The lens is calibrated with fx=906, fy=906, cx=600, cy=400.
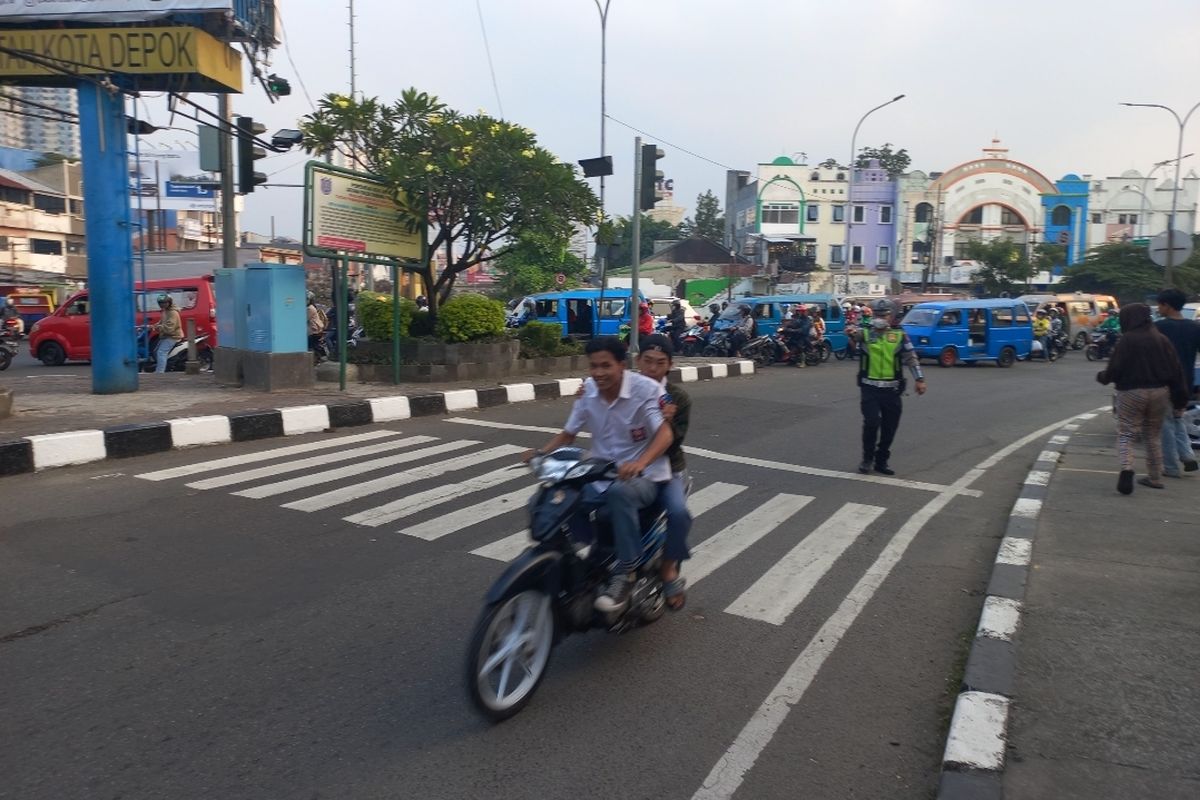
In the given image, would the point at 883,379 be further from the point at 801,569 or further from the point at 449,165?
the point at 449,165

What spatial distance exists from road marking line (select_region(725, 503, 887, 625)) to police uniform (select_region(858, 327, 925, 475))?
5.26 ft

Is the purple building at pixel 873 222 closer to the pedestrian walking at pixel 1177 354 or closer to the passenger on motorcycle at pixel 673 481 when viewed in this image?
the pedestrian walking at pixel 1177 354

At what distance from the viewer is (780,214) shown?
57188mm

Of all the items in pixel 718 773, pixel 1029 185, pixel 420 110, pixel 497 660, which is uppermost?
pixel 1029 185

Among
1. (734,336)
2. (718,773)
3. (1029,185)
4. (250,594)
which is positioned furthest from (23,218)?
(1029,185)

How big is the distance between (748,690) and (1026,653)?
133 cm

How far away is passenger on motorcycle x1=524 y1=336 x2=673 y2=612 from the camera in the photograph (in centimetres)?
391

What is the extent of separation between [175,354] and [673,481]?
589 inches

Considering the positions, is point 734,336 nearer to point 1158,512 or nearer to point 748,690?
point 1158,512

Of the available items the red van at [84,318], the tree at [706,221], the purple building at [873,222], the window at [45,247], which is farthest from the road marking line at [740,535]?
the tree at [706,221]

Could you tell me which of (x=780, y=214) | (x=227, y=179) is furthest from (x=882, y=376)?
(x=780, y=214)

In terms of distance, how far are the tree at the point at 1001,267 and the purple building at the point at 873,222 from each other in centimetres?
763

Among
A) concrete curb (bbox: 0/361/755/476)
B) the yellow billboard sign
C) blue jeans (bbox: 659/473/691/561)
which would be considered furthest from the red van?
blue jeans (bbox: 659/473/691/561)

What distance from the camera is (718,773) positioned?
10.5 ft
